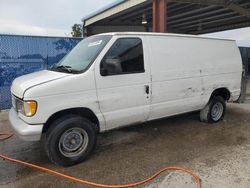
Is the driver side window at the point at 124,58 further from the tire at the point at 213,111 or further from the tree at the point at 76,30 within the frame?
the tree at the point at 76,30

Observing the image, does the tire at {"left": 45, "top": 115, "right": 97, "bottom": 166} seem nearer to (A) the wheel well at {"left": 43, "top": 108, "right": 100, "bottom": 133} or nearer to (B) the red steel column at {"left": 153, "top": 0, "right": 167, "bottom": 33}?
(A) the wheel well at {"left": 43, "top": 108, "right": 100, "bottom": 133}

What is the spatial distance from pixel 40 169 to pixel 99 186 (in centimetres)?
113

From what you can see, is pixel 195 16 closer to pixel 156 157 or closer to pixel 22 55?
pixel 22 55

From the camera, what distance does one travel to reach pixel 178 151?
435cm

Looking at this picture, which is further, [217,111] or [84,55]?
[217,111]

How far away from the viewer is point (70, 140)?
12.6ft

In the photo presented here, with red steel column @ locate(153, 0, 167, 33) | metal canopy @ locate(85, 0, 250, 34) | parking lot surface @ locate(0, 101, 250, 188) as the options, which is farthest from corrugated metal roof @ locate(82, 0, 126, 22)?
parking lot surface @ locate(0, 101, 250, 188)

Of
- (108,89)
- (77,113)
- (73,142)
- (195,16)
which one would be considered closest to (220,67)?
(108,89)

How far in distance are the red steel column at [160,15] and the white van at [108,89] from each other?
8.84 ft

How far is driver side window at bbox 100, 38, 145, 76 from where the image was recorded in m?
3.94

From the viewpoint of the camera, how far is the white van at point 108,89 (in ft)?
11.6

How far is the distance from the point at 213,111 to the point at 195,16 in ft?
32.5

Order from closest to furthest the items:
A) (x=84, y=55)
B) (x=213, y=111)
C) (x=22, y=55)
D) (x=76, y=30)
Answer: (x=84, y=55), (x=213, y=111), (x=22, y=55), (x=76, y=30)

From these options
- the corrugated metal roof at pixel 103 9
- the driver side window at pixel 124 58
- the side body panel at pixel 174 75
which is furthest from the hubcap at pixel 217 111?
the corrugated metal roof at pixel 103 9
